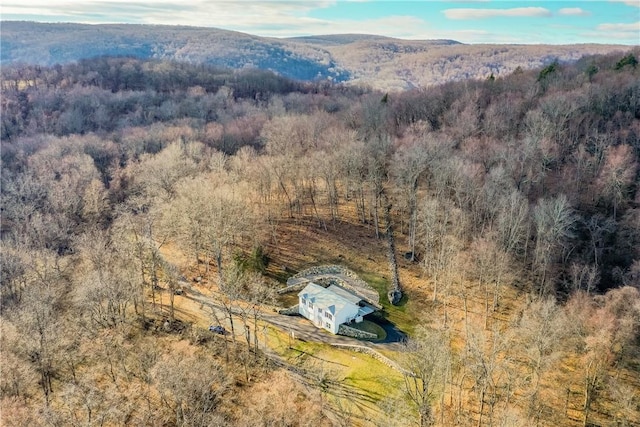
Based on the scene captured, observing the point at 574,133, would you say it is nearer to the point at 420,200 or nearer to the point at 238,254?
the point at 420,200

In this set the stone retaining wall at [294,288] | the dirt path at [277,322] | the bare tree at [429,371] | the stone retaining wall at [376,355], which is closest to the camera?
the bare tree at [429,371]

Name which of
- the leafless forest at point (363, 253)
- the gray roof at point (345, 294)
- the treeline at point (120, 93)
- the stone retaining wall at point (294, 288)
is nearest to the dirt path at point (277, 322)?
the leafless forest at point (363, 253)

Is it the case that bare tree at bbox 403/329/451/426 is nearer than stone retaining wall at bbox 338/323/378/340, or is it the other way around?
bare tree at bbox 403/329/451/426

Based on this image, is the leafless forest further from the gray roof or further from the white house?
the gray roof

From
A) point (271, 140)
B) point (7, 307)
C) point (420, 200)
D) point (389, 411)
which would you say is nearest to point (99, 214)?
point (7, 307)

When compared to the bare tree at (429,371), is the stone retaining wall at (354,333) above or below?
below

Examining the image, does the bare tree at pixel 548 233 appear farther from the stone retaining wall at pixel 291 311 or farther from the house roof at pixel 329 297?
the stone retaining wall at pixel 291 311

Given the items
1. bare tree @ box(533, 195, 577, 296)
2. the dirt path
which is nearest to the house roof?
the dirt path
